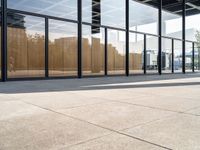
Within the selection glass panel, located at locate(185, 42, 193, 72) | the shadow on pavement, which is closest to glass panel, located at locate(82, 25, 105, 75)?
the shadow on pavement

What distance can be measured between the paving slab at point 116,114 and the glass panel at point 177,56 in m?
18.8

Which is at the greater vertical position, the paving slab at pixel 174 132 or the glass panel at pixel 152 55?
the glass panel at pixel 152 55

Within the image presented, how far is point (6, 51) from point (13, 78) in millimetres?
1291

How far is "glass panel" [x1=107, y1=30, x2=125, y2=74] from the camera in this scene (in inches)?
629

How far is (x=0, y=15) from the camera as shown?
10.9 meters

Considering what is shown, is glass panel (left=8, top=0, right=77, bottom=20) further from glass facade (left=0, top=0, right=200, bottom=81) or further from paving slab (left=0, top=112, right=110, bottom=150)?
paving slab (left=0, top=112, right=110, bottom=150)

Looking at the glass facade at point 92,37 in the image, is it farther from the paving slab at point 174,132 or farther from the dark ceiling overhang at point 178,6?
the paving slab at point 174,132

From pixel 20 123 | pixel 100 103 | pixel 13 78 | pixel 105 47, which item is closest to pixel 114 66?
pixel 105 47

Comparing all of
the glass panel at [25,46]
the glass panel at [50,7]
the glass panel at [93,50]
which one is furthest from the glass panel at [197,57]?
the glass panel at [25,46]

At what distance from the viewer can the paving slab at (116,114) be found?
356 cm

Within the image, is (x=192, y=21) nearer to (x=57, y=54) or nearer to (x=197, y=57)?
(x=197, y=57)

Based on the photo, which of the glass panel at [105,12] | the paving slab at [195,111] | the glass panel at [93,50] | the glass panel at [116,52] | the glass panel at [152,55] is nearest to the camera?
the paving slab at [195,111]

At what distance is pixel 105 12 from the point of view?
16.4m

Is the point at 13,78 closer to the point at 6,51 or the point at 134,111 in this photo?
the point at 6,51
